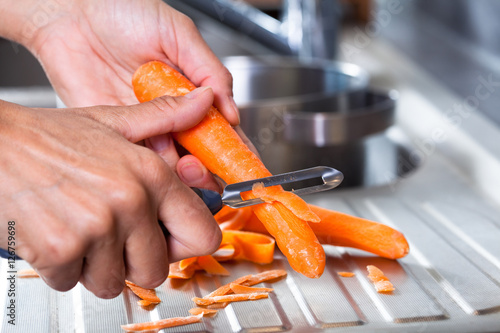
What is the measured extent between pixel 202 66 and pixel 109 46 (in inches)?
8.3

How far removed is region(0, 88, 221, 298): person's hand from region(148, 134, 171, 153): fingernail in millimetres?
182

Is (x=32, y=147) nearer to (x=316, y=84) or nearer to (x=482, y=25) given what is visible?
(x=316, y=84)

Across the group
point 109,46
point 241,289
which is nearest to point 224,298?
point 241,289

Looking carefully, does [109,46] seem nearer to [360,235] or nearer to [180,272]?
[180,272]

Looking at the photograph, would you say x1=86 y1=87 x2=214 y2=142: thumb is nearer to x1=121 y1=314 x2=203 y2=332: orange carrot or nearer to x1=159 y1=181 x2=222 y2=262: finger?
x1=159 y1=181 x2=222 y2=262: finger

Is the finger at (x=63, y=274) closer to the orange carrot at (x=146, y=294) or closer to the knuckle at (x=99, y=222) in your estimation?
the knuckle at (x=99, y=222)

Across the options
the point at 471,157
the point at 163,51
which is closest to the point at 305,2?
the point at 471,157

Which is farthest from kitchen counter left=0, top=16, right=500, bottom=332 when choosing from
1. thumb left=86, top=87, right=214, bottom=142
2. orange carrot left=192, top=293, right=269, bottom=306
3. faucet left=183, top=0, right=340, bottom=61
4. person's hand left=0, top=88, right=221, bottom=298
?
faucet left=183, top=0, right=340, bottom=61

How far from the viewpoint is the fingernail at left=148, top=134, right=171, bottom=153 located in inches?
39.8

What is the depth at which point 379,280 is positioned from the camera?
0.94m

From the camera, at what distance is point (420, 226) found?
3.73ft

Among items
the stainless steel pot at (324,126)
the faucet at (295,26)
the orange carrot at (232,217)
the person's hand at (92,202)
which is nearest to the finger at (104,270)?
the person's hand at (92,202)

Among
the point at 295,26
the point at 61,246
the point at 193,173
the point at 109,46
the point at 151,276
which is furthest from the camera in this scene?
the point at 295,26

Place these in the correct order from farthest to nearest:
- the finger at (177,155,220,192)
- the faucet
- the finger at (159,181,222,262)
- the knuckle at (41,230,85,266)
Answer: the faucet → the finger at (177,155,220,192) → the finger at (159,181,222,262) → the knuckle at (41,230,85,266)
